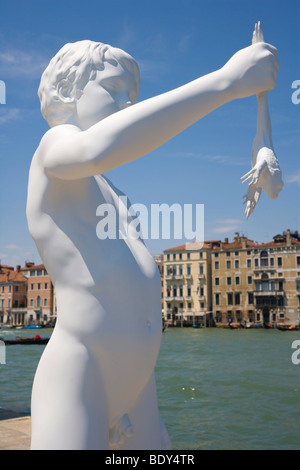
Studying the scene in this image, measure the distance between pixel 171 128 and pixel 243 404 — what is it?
11072 millimetres

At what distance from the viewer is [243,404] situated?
11305 mm

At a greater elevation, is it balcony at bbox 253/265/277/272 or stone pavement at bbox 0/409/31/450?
balcony at bbox 253/265/277/272

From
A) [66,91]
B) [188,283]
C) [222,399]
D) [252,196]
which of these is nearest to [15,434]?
[66,91]

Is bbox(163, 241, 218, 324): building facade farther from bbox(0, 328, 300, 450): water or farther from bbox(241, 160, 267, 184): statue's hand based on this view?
bbox(241, 160, 267, 184): statue's hand

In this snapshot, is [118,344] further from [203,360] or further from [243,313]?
[243,313]

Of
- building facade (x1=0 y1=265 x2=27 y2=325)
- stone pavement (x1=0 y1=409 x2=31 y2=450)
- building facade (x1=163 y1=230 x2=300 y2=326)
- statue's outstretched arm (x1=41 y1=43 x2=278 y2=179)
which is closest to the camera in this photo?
statue's outstretched arm (x1=41 y1=43 x2=278 y2=179)

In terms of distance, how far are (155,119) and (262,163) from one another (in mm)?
336

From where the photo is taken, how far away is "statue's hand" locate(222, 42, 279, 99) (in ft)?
4.57

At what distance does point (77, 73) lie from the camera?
5.28 feet

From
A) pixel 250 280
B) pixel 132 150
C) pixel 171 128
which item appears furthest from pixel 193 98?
pixel 250 280

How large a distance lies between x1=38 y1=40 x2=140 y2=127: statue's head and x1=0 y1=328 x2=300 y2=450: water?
6581 mm

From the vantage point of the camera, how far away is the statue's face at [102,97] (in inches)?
63.1

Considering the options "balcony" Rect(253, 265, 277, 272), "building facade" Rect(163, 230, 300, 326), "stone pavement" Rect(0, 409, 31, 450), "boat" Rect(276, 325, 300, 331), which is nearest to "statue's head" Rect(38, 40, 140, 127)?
"stone pavement" Rect(0, 409, 31, 450)

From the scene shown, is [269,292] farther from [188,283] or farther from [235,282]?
[188,283]
